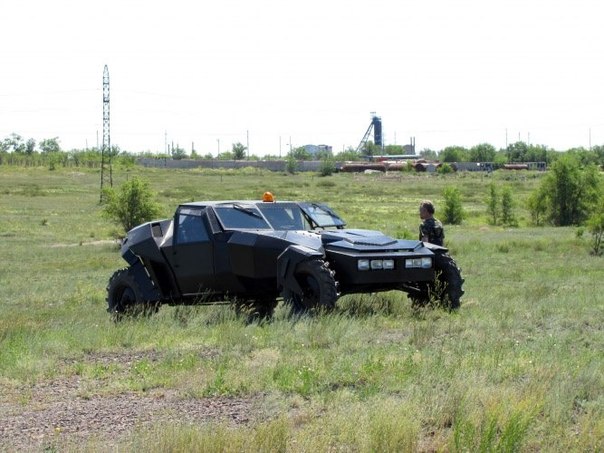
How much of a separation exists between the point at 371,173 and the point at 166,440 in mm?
127487

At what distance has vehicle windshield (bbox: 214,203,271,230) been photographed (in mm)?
14805

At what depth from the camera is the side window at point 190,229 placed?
49.2 feet

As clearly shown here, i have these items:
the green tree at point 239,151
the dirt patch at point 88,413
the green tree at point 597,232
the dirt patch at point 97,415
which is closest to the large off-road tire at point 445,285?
the dirt patch at point 88,413

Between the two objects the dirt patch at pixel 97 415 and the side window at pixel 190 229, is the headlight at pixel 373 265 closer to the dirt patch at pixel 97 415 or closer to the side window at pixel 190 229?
the side window at pixel 190 229

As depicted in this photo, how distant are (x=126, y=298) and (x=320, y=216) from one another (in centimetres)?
331

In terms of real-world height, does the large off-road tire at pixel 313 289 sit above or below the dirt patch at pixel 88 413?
above

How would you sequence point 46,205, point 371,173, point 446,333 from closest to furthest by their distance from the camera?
1. point 446,333
2. point 46,205
3. point 371,173

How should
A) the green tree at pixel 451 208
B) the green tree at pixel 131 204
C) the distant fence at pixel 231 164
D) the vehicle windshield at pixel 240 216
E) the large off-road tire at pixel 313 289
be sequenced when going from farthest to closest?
the distant fence at pixel 231 164, the green tree at pixel 451 208, the green tree at pixel 131 204, the vehicle windshield at pixel 240 216, the large off-road tire at pixel 313 289

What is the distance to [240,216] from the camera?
14984 millimetres

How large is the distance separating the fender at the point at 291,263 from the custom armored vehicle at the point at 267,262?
0.04ft

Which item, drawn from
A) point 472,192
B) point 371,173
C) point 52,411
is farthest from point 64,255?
point 371,173

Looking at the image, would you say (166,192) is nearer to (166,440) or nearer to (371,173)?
(371,173)

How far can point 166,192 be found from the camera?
7638cm

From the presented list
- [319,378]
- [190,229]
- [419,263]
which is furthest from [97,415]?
[190,229]
